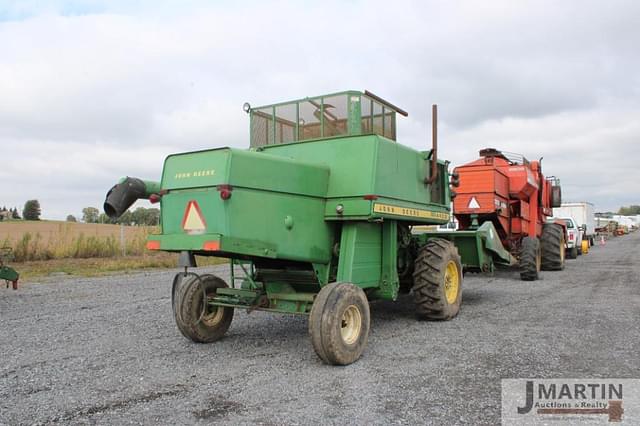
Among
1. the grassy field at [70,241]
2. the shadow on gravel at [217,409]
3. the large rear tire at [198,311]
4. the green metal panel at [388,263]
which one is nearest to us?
the shadow on gravel at [217,409]

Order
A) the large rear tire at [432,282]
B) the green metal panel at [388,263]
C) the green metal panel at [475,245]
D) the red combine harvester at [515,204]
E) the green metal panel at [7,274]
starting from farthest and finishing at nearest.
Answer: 1. the red combine harvester at [515,204]
2. the green metal panel at [7,274]
3. the green metal panel at [475,245]
4. the large rear tire at [432,282]
5. the green metal panel at [388,263]

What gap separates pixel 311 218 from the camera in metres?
6.04

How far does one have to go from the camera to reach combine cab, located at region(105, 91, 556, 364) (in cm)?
527

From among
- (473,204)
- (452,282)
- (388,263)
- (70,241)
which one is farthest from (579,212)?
(388,263)

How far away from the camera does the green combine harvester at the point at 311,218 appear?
527 cm

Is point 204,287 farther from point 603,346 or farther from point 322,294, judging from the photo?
point 603,346

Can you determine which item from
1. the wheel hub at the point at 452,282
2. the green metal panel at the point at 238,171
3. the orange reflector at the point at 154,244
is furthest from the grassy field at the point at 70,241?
the wheel hub at the point at 452,282

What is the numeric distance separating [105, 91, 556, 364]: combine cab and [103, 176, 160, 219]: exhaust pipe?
0.5 inches

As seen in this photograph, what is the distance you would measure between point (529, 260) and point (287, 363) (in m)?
9.35

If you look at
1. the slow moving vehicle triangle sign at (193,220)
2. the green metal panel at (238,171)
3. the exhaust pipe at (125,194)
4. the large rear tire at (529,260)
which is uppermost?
the green metal panel at (238,171)

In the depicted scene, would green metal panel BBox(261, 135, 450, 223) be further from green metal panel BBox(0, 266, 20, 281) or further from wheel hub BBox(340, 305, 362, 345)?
green metal panel BBox(0, 266, 20, 281)

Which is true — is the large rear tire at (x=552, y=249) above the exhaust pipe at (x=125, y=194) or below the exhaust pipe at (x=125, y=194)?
below

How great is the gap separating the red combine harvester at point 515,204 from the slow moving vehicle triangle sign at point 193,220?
7.47 meters

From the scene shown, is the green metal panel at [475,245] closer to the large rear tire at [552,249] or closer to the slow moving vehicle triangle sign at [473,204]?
the slow moving vehicle triangle sign at [473,204]
